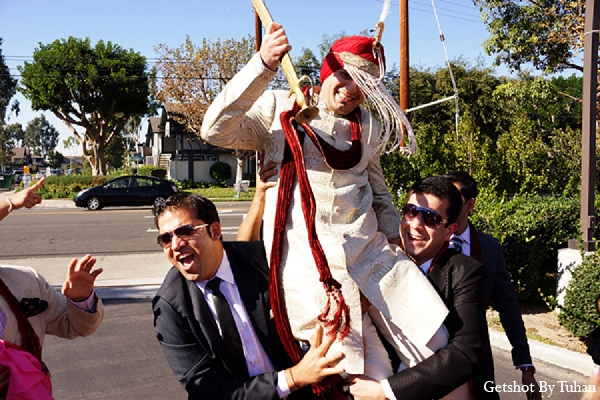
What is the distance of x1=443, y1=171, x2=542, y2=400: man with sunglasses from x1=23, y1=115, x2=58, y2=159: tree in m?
141

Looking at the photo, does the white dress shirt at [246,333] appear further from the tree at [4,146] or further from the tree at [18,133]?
the tree at [18,133]

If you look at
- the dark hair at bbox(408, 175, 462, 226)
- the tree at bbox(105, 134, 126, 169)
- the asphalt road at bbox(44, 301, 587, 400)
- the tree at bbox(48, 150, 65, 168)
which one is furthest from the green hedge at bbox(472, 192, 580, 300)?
the tree at bbox(48, 150, 65, 168)

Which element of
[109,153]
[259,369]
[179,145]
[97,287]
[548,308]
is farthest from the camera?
[109,153]

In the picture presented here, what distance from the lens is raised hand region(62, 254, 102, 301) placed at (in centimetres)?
243

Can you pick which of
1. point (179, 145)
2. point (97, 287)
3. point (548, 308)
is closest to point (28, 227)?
point (97, 287)

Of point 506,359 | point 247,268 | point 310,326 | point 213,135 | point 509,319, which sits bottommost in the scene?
point 506,359

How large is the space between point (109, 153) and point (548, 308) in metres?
77.1

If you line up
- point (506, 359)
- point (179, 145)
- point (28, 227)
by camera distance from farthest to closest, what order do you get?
point (179, 145) < point (28, 227) < point (506, 359)

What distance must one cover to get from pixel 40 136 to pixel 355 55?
5733 inches

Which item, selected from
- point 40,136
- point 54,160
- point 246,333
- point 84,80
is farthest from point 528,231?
point 40,136

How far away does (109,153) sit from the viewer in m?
77.0

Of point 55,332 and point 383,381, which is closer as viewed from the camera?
point 383,381

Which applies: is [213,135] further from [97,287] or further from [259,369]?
[97,287]

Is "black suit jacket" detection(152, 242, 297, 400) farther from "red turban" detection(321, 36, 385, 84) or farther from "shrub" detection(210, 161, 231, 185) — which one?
"shrub" detection(210, 161, 231, 185)
